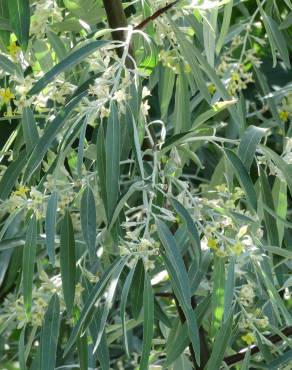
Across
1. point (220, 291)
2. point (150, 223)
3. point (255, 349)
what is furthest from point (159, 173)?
point (255, 349)

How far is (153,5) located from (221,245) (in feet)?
1.16

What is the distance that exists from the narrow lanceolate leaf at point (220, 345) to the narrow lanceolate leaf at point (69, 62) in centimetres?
39

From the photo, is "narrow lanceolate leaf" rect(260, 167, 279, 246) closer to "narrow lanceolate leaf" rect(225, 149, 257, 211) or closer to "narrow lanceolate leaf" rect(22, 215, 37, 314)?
"narrow lanceolate leaf" rect(225, 149, 257, 211)

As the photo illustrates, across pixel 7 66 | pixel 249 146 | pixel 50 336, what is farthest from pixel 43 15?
pixel 50 336

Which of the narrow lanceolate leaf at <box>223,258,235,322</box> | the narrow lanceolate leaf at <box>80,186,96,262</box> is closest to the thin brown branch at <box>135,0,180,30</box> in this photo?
the narrow lanceolate leaf at <box>80,186,96,262</box>

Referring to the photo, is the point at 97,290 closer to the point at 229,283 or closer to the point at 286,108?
the point at 229,283

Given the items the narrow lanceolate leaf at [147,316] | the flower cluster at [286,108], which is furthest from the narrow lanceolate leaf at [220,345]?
the flower cluster at [286,108]

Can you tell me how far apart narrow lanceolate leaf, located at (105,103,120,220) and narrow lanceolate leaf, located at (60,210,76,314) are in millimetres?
108

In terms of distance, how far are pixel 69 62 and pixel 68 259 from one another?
266mm

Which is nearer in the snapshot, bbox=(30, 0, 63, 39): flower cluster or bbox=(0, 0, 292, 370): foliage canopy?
bbox=(0, 0, 292, 370): foliage canopy

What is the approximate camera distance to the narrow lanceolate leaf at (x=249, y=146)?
1313 mm

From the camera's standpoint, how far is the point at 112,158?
46.3 inches

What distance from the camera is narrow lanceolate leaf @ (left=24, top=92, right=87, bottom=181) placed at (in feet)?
3.80

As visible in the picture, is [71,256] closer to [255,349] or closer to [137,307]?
[137,307]
